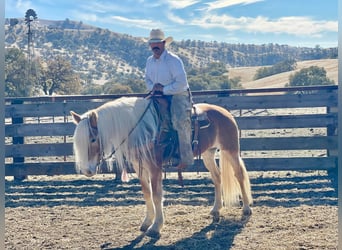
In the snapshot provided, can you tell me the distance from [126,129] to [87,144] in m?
0.52

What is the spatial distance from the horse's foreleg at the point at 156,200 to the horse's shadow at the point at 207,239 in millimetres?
114

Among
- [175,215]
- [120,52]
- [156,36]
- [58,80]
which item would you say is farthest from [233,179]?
[120,52]

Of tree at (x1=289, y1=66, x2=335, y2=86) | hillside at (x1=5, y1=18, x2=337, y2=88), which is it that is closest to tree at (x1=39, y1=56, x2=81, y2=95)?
tree at (x1=289, y1=66, x2=335, y2=86)

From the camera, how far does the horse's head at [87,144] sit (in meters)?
4.17

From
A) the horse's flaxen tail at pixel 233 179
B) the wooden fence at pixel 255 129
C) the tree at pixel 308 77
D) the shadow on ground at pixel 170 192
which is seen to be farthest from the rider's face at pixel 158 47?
the tree at pixel 308 77

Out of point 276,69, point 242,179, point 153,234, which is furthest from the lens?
point 276,69

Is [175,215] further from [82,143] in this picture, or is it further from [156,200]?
[82,143]

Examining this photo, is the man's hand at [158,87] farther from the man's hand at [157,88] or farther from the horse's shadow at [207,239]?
the horse's shadow at [207,239]

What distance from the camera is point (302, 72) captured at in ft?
101

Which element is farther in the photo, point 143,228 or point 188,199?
point 188,199

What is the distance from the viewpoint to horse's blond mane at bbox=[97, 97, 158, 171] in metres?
4.39

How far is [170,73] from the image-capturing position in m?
4.81

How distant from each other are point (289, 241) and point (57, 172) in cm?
452

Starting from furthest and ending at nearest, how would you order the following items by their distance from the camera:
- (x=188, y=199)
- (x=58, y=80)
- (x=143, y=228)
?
(x=58, y=80) → (x=188, y=199) → (x=143, y=228)
